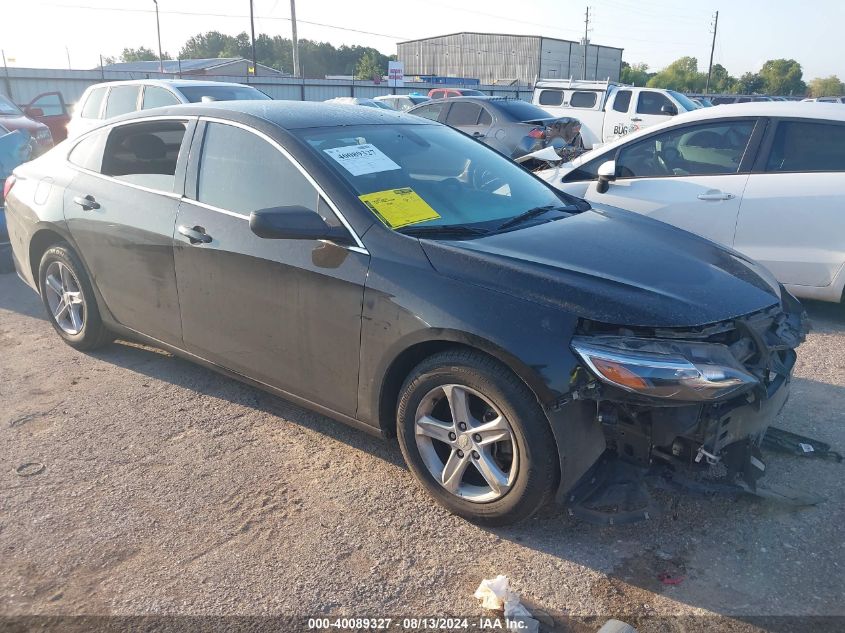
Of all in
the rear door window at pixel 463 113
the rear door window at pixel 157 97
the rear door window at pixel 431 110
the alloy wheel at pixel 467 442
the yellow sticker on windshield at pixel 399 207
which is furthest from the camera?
the rear door window at pixel 431 110

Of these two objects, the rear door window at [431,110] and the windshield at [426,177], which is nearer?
the windshield at [426,177]

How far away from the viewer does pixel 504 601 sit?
245 cm

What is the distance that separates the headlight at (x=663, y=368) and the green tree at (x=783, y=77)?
83.4 m

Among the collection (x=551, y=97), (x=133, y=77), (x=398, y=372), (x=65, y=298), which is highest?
(x=133, y=77)

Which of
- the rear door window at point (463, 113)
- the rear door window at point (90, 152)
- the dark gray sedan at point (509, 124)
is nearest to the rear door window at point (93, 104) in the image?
the dark gray sedan at point (509, 124)

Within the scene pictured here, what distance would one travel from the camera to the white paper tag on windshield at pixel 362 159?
334 cm

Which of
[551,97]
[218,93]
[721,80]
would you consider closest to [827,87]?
[721,80]

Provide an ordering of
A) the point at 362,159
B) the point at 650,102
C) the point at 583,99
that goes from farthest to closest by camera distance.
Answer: the point at 583,99 → the point at 650,102 → the point at 362,159

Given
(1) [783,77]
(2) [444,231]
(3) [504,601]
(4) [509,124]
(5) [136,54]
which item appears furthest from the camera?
(5) [136,54]

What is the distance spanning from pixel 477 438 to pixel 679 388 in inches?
31.4

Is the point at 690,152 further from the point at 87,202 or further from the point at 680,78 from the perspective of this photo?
the point at 680,78

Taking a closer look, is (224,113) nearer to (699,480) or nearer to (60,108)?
(699,480)

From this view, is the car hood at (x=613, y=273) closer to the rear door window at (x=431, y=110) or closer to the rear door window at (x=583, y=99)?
the rear door window at (x=431, y=110)

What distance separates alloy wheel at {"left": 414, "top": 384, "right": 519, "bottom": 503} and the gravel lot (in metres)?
0.19
